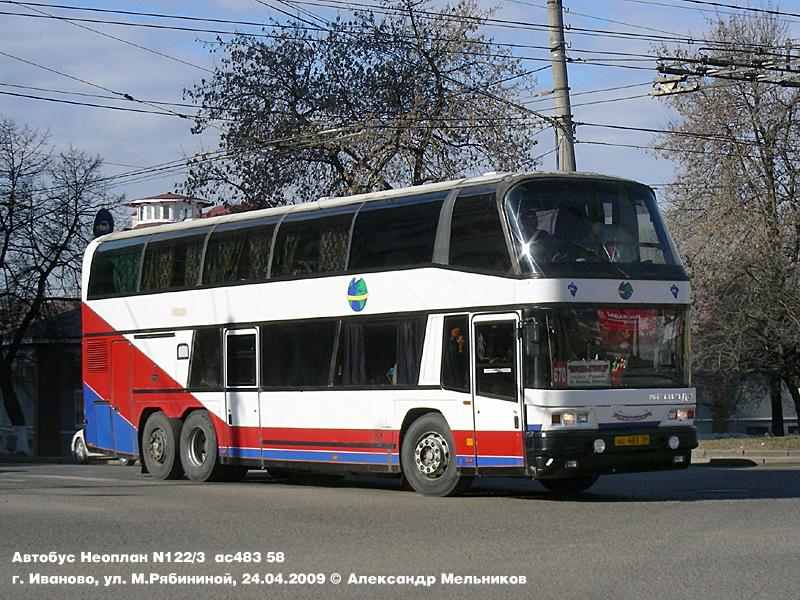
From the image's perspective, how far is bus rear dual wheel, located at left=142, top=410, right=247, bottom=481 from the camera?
2094 cm

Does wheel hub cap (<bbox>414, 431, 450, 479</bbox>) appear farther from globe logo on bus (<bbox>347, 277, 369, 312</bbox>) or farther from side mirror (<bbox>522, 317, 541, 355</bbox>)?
globe logo on bus (<bbox>347, 277, 369, 312</bbox>)

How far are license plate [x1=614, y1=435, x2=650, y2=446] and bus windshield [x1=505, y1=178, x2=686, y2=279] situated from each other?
1933 millimetres

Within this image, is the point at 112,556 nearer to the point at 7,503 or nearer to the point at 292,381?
the point at 7,503

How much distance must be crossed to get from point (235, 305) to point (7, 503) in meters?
5.01

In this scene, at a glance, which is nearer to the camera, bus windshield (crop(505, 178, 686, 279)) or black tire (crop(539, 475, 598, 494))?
bus windshield (crop(505, 178, 686, 279))

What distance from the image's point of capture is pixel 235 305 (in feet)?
66.4

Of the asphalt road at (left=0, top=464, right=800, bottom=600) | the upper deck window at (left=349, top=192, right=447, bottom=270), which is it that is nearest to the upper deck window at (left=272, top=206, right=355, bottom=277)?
the upper deck window at (left=349, top=192, right=447, bottom=270)

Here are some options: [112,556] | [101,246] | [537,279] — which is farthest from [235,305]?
[112,556]

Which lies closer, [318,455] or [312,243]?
[318,455]

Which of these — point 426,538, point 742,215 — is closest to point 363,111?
point 742,215

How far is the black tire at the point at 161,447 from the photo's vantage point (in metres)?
21.5

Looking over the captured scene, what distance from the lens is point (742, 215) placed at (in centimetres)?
3794

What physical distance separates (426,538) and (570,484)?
6.18 m

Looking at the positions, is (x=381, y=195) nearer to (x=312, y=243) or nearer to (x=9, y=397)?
(x=312, y=243)
